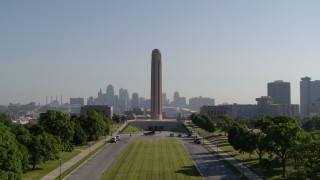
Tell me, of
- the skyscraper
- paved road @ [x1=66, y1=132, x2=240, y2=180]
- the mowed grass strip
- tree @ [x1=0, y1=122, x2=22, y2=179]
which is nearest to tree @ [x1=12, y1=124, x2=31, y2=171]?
paved road @ [x1=66, y1=132, x2=240, y2=180]

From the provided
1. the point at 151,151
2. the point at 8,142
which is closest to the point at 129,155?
the point at 151,151

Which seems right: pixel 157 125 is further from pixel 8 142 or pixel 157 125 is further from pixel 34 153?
pixel 8 142

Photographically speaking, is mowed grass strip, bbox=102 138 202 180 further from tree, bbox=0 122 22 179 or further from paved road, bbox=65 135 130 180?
tree, bbox=0 122 22 179

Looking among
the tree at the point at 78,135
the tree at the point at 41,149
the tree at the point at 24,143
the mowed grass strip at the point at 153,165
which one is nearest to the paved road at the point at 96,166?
the mowed grass strip at the point at 153,165

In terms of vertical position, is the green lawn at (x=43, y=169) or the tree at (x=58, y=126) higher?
the tree at (x=58, y=126)

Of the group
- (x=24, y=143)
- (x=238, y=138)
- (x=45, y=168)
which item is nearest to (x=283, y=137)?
(x=238, y=138)

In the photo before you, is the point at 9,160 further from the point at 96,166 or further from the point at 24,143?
the point at 96,166

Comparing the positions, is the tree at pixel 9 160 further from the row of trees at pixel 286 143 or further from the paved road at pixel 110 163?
the row of trees at pixel 286 143
